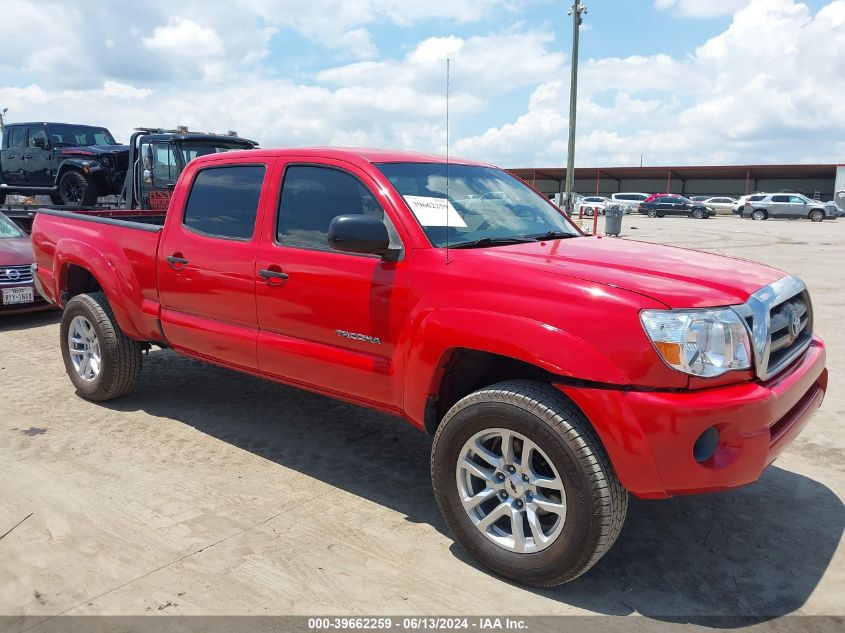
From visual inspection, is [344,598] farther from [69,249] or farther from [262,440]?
[69,249]

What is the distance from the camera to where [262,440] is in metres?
4.57

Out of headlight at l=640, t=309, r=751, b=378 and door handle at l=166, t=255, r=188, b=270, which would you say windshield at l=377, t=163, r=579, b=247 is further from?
door handle at l=166, t=255, r=188, b=270

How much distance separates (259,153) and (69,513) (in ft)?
7.22

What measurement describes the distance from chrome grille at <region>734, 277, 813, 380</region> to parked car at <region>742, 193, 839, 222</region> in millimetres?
39612

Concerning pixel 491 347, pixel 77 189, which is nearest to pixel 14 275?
pixel 491 347

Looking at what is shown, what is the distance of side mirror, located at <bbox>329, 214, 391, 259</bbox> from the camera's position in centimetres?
321

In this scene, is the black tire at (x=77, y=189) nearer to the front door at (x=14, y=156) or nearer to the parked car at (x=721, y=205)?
the front door at (x=14, y=156)

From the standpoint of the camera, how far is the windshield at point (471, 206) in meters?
3.53

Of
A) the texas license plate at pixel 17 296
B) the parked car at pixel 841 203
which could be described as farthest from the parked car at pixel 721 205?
the texas license plate at pixel 17 296

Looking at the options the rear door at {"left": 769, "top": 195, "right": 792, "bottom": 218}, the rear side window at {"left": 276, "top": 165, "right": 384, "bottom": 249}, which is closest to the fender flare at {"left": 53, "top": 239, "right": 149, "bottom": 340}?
the rear side window at {"left": 276, "top": 165, "right": 384, "bottom": 249}

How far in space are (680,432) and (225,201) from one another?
9.66 ft

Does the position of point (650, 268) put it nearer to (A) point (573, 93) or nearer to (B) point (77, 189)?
(B) point (77, 189)

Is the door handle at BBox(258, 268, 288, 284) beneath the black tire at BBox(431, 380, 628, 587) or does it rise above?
above

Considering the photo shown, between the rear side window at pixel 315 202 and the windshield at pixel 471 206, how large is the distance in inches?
7.4
